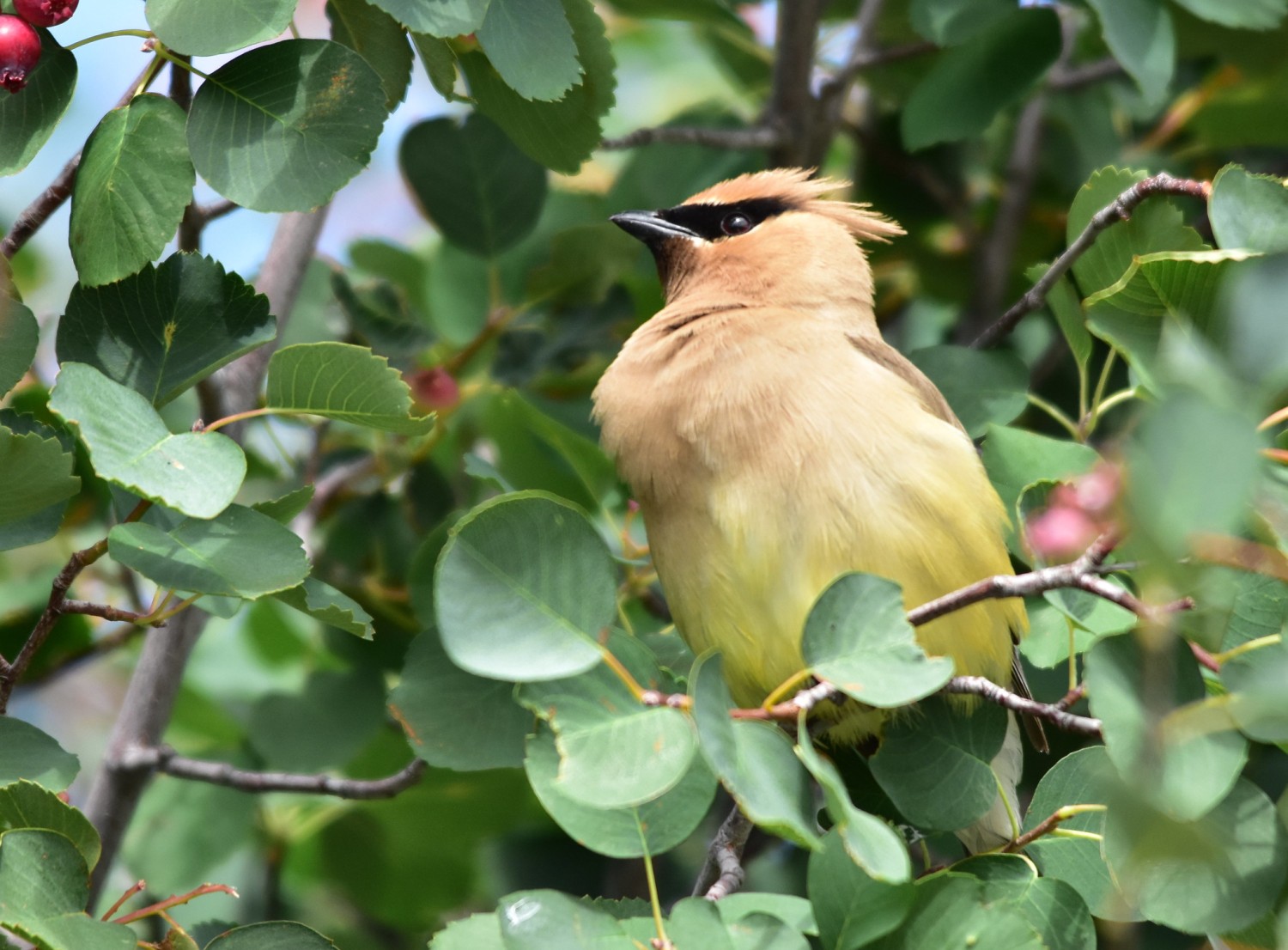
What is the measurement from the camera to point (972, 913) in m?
1.76

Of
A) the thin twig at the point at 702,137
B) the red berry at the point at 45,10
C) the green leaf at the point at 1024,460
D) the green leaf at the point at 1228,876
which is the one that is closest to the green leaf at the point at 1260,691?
the green leaf at the point at 1228,876

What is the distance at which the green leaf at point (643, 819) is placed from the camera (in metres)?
1.72

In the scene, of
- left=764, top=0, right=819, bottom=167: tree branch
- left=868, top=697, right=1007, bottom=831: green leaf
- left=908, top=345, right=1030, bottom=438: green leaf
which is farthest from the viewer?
left=764, top=0, right=819, bottom=167: tree branch

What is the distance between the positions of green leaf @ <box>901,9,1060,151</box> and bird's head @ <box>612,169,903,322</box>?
28cm

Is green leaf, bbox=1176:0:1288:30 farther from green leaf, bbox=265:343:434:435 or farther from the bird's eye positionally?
green leaf, bbox=265:343:434:435

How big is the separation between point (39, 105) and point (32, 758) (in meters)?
0.88

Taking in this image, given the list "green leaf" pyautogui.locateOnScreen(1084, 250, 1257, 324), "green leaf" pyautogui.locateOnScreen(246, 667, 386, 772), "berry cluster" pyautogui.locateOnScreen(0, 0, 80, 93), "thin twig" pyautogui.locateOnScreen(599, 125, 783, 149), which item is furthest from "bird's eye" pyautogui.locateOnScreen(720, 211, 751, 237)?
"berry cluster" pyautogui.locateOnScreen(0, 0, 80, 93)

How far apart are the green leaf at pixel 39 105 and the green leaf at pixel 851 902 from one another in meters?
1.39

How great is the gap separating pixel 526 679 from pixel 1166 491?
2.42ft

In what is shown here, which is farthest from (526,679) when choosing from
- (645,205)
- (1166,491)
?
(645,205)

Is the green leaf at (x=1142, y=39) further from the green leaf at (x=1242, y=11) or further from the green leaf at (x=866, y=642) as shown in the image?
the green leaf at (x=866, y=642)

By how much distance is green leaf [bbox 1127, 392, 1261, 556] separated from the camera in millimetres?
1181

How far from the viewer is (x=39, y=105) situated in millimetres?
1989

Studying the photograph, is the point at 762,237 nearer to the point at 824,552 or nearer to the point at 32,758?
the point at 824,552
